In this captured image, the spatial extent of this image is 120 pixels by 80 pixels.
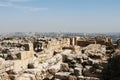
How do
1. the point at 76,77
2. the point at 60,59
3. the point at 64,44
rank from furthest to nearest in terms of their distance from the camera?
the point at 64,44 < the point at 60,59 < the point at 76,77

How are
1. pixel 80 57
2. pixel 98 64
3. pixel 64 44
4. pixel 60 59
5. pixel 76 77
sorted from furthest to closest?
pixel 64 44 < pixel 60 59 < pixel 80 57 < pixel 98 64 < pixel 76 77

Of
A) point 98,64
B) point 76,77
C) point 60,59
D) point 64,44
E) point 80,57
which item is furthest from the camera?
point 64,44

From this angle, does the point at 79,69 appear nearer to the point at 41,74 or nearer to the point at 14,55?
the point at 41,74

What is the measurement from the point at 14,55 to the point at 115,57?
189 inches

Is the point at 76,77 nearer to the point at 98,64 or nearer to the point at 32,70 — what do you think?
the point at 98,64

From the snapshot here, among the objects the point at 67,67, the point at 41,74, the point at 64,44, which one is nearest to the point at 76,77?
the point at 67,67

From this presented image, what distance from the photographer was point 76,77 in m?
9.59

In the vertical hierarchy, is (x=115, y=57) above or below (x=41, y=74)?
above

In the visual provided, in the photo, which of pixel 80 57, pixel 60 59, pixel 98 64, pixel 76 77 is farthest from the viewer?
pixel 60 59

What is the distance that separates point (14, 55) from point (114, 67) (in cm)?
484

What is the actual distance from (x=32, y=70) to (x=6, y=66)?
1133 millimetres

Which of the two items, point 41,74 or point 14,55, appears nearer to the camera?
point 41,74

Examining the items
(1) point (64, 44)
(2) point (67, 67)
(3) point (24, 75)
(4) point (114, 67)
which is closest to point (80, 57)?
(2) point (67, 67)

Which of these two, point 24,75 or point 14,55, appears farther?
point 14,55
